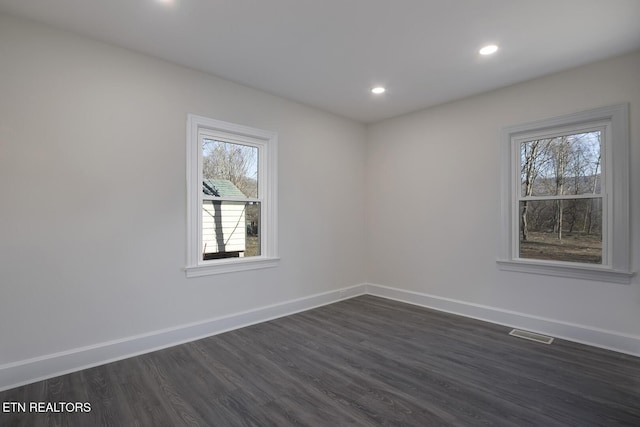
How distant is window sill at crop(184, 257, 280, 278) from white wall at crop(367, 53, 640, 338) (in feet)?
6.37

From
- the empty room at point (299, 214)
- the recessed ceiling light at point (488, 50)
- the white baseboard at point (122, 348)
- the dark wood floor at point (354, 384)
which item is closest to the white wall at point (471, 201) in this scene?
the empty room at point (299, 214)

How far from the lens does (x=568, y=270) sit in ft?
10.6

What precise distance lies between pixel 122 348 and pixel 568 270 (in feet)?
14.3

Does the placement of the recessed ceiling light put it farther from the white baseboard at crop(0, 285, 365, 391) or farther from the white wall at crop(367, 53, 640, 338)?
the white baseboard at crop(0, 285, 365, 391)

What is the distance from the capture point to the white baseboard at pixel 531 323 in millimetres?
2934

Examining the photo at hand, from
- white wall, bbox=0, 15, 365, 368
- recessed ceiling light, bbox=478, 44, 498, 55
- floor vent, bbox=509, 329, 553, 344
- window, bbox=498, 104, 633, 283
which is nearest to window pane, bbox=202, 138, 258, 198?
white wall, bbox=0, 15, 365, 368

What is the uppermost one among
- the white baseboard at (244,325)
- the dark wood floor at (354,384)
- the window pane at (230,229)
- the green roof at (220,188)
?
the green roof at (220,188)

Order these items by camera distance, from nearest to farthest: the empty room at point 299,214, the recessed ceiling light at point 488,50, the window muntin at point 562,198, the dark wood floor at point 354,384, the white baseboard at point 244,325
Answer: the dark wood floor at point 354,384 → the empty room at point 299,214 → the white baseboard at point 244,325 → the recessed ceiling light at point 488,50 → the window muntin at point 562,198

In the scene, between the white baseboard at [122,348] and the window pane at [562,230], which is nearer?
the white baseboard at [122,348]

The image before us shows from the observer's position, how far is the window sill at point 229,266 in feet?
10.7

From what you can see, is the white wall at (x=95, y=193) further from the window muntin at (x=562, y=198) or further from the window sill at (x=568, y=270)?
the window muntin at (x=562, y=198)

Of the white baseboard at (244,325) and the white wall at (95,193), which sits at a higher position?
the white wall at (95,193)

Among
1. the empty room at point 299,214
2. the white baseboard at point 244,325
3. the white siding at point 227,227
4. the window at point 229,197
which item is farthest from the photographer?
the white siding at point 227,227

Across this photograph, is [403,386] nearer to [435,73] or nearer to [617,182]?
[617,182]
